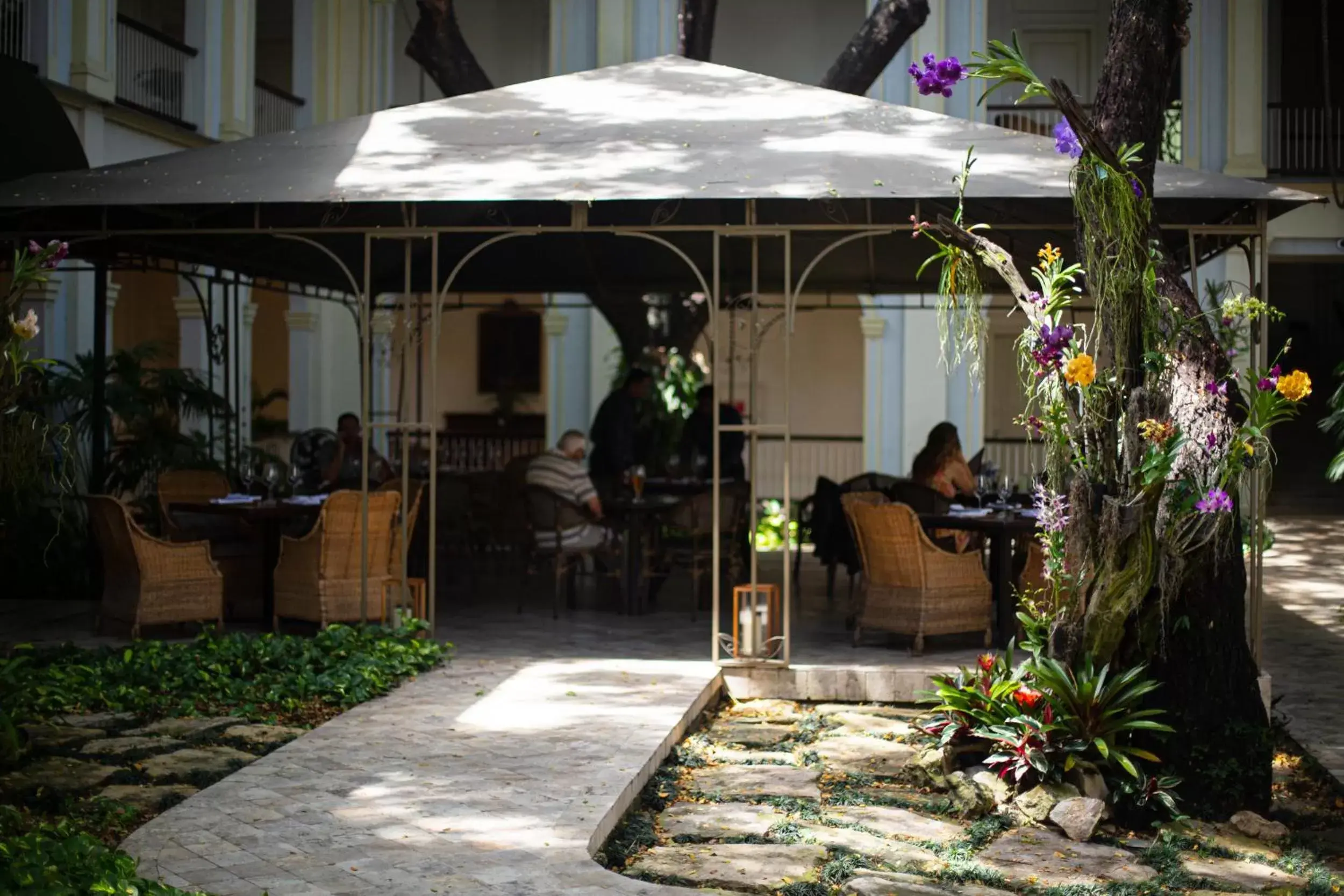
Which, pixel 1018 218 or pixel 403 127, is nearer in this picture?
pixel 403 127

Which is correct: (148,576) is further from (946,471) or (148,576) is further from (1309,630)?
(1309,630)

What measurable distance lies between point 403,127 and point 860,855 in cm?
511

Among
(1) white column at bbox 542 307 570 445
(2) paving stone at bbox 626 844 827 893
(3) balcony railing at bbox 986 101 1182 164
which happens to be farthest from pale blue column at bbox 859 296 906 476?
(2) paving stone at bbox 626 844 827 893

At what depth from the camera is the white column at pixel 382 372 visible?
715 inches

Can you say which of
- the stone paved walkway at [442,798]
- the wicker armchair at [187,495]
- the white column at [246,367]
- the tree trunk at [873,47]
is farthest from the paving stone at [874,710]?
the white column at [246,367]

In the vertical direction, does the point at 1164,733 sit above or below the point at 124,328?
below

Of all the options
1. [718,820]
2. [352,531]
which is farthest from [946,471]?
[718,820]

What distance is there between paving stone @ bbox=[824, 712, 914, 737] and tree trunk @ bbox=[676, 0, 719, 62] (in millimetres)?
6956

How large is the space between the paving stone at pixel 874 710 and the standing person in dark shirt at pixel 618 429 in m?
3.41

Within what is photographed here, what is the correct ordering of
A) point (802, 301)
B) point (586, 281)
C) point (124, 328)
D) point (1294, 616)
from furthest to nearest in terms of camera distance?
point (124, 328) → point (802, 301) → point (586, 281) → point (1294, 616)

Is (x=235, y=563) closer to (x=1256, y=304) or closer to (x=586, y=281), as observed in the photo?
(x=586, y=281)

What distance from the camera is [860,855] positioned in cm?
515

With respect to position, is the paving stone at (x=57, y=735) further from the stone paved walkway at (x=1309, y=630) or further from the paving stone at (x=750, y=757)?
the stone paved walkway at (x=1309, y=630)

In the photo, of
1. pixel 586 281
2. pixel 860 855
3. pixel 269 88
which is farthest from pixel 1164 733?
Answer: pixel 269 88
